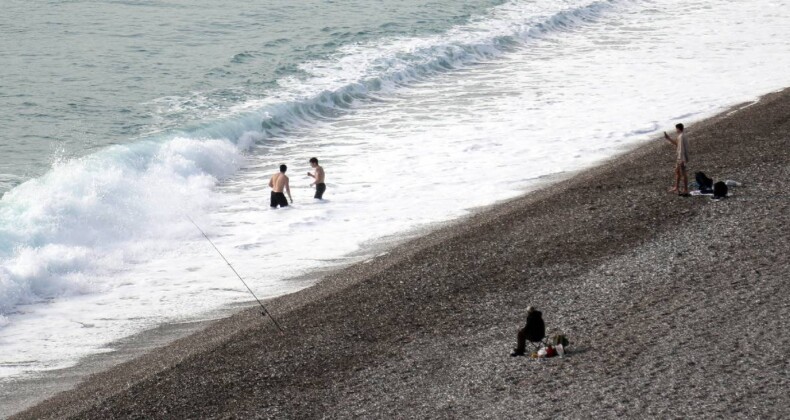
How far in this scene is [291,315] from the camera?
13594 millimetres

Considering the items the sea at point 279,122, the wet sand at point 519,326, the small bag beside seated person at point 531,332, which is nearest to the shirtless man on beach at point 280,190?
the sea at point 279,122

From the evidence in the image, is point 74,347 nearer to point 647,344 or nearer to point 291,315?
point 291,315

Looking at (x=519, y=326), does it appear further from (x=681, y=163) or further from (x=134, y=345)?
(x=681, y=163)

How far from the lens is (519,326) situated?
12727mm

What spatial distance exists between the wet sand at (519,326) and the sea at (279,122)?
1.61 m

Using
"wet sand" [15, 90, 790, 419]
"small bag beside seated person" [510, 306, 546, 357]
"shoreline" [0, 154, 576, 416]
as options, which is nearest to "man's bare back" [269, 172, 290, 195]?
"shoreline" [0, 154, 576, 416]

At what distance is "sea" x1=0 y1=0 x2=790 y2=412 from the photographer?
16.3m

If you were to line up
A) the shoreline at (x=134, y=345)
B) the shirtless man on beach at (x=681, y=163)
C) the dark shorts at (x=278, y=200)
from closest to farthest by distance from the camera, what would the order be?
the shoreline at (x=134, y=345) < the shirtless man on beach at (x=681, y=163) < the dark shorts at (x=278, y=200)

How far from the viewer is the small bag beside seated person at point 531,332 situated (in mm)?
11844

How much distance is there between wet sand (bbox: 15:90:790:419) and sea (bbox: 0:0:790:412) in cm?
161

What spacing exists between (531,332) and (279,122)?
600 inches

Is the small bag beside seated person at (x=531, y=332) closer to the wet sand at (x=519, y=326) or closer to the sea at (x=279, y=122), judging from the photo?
the wet sand at (x=519, y=326)

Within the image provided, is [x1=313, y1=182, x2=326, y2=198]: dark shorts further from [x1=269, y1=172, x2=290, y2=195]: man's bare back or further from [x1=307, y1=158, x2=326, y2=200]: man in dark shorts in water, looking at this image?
[x1=269, y1=172, x2=290, y2=195]: man's bare back

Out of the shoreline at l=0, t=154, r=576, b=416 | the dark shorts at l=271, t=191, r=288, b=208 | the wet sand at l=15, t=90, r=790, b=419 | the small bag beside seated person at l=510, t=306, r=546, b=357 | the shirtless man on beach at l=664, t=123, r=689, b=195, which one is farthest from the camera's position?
the dark shorts at l=271, t=191, r=288, b=208
